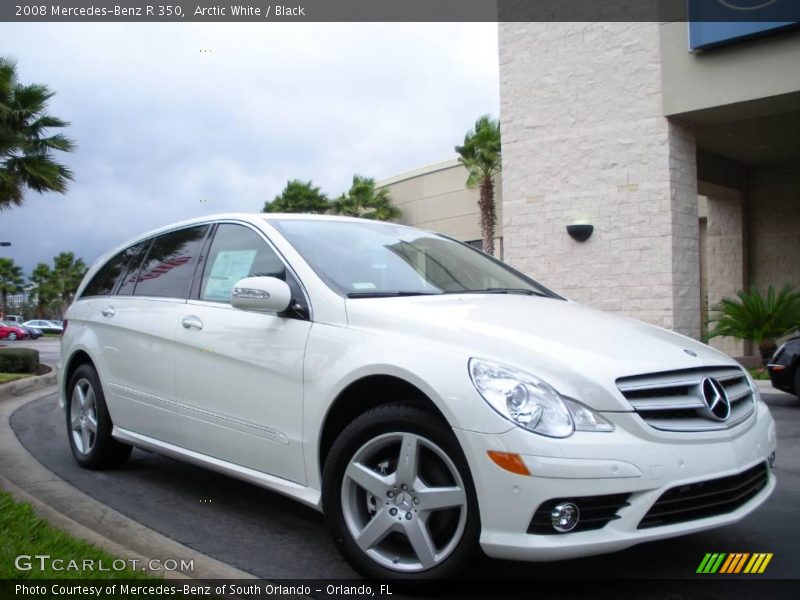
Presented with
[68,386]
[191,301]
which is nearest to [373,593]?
[191,301]

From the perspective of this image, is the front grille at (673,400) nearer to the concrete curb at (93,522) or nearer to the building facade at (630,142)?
the concrete curb at (93,522)

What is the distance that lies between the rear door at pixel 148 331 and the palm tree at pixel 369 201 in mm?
23568

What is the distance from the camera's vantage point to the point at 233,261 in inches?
174

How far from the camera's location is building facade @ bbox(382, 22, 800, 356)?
1246cm

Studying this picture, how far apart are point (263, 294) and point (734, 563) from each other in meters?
2.42

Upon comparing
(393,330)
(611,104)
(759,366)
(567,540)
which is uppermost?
(611,104)

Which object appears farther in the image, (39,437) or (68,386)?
(39,437)

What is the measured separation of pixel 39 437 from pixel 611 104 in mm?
10724

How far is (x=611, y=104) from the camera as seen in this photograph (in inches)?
543

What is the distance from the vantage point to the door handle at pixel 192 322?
427 cm

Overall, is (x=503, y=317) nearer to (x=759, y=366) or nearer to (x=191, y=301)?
(x=191, y=301)

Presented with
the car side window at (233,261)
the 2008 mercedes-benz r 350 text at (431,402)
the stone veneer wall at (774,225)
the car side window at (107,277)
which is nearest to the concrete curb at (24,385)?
the car side window at (107,277)

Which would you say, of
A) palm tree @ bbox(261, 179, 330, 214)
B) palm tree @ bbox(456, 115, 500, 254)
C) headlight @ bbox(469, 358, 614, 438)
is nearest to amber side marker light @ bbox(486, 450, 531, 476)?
headlight @ bbox(469, 358, 614, 438)

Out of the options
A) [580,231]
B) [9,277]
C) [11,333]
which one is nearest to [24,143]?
[580,231]
